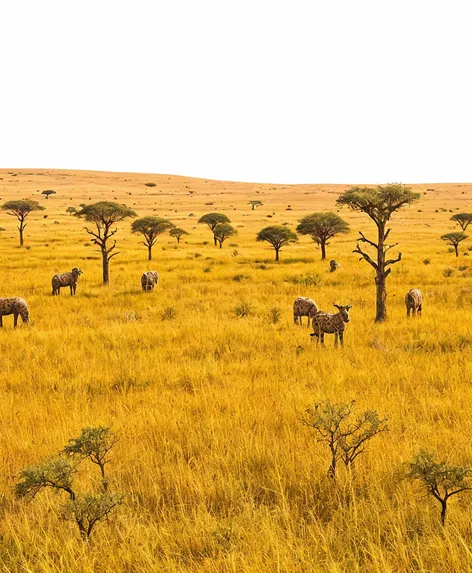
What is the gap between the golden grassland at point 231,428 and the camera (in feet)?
12.0

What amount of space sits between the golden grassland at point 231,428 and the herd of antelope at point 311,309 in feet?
1.86

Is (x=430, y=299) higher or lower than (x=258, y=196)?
lower

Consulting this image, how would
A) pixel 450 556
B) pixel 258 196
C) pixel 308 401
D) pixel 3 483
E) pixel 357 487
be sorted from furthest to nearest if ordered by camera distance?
pixel 258 196, pixel 308 401, pixel 3 483, pixel 357 487, pixel 450 556

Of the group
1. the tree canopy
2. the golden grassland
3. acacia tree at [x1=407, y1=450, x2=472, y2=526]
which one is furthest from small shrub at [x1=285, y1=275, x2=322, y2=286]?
acacia tree at [x1=407, y1=450, x2=472, y2=526]

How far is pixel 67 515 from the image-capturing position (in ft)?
13.2

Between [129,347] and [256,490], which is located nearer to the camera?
[256,490]

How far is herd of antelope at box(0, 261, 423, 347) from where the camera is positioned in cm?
1217

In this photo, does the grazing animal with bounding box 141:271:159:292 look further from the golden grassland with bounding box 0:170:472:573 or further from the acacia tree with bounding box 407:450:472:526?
the acacia tree with bounding box 407:450:472:526

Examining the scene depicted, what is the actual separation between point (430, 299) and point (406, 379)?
41.9 ft

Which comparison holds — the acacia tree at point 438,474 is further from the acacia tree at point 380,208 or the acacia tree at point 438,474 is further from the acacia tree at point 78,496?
the acacia tree at point 380,208

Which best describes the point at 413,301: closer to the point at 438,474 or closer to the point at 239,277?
the point at 438,474

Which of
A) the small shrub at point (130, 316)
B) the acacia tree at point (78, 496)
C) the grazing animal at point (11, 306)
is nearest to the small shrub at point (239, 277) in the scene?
the small shrub at point (130, 316)

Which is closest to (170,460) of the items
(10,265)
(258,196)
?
(10,265)

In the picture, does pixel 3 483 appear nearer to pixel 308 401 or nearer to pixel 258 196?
pixel 308 401
